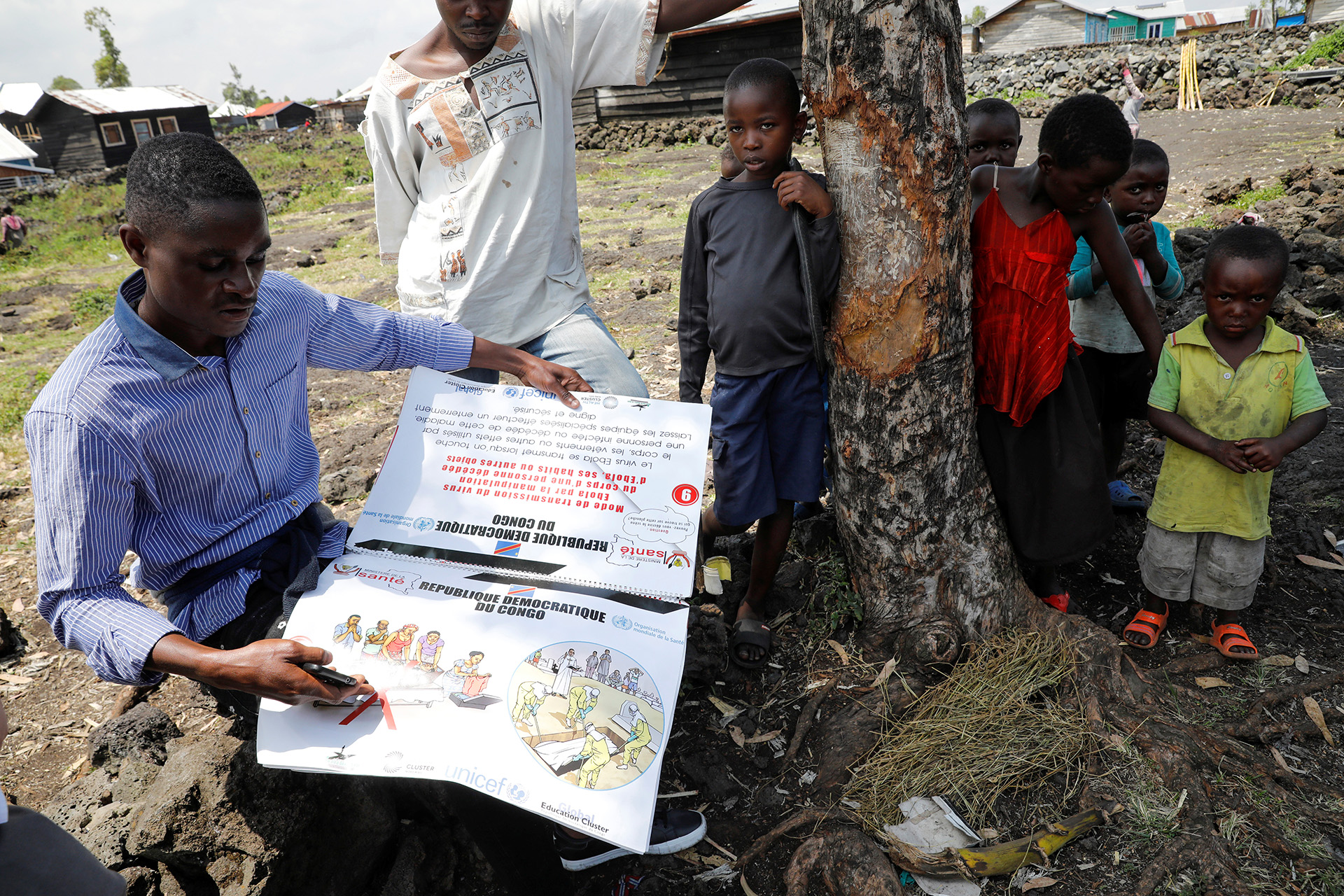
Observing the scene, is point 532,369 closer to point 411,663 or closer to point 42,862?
point 411,663

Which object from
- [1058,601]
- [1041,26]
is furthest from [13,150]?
[1041,26]

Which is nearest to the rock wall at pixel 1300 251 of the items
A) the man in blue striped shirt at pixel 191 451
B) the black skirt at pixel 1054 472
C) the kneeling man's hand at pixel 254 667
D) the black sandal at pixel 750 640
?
the black skirt at pixel 1054 472

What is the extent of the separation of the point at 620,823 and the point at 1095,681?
1.86 m

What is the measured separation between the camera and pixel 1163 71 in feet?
68.9

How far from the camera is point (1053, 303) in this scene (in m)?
2.62

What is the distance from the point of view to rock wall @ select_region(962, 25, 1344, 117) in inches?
719

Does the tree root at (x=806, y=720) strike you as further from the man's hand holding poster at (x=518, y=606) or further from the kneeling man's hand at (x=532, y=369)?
the kneeling man's hand at (x=532, y=369)

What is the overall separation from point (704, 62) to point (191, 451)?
1928 centimetres

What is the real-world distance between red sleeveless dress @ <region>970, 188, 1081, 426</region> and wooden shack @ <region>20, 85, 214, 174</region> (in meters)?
40.1

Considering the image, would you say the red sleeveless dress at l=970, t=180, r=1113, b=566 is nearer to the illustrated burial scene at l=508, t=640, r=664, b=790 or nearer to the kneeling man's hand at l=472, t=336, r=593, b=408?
the kneeling man's hand at l=472, t=336, r=593, b=408

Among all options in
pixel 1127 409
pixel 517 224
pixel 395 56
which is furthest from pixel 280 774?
pixel 1127 409

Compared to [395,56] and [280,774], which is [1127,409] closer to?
[395,56]

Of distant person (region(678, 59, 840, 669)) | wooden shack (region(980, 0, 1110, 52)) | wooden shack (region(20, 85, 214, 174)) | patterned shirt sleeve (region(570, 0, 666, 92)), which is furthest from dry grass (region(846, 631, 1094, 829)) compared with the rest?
wooden shack (region(980, 0, 1110, 52))

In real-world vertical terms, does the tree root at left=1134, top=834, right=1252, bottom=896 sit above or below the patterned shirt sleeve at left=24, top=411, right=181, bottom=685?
below
